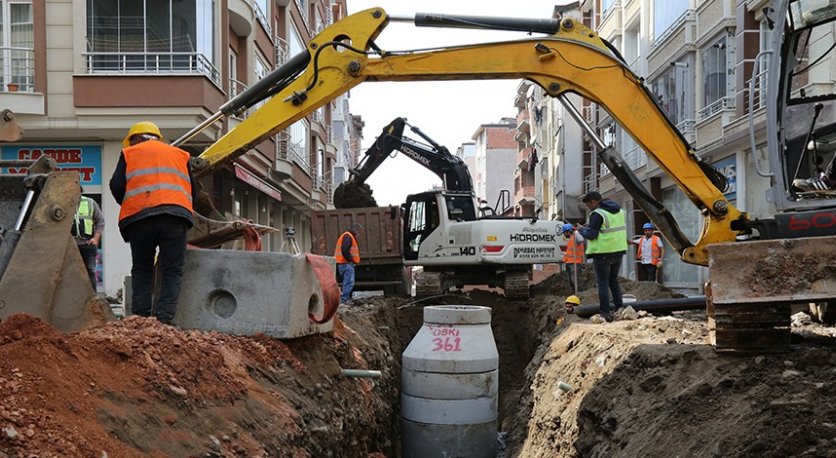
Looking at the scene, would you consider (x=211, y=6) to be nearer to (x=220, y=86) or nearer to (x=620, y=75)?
(x=220, y=86)

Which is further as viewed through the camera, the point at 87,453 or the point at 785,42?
the point at 785,42

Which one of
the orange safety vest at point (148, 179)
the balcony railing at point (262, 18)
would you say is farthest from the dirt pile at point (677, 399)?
the balcony railing at point (262, 18)

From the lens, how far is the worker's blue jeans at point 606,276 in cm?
956

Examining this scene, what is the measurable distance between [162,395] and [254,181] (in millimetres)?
17168

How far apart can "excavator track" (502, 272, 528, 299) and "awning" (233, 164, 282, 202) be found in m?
7.25

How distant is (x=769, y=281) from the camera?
16.4 feet

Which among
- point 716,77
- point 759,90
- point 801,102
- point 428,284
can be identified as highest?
point 716,77

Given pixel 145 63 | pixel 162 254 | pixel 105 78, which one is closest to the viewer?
pixel 162 254

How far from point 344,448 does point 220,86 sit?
523 inches

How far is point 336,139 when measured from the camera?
58.7m

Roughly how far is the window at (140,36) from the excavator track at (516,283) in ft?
25.6

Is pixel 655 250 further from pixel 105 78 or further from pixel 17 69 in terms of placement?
pixel 17 69

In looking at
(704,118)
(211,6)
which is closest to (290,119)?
(211,6)

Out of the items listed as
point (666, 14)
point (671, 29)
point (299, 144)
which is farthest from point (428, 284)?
point (299, 144)
